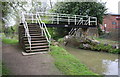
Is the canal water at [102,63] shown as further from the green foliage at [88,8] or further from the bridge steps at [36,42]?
the green foliage at [88,8]

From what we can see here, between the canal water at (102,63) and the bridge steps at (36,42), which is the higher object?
the bridge steps at (36,42)

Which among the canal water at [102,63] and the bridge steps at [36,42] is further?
the bridge steps at [36,42]

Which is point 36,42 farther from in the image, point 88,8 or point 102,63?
point 88,8

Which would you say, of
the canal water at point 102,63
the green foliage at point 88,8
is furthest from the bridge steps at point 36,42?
the green foliage at point 88,8

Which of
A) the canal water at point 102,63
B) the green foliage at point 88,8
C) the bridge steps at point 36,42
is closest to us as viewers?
the canal water at point 102,63

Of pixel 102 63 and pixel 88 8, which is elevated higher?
pixel 88 8

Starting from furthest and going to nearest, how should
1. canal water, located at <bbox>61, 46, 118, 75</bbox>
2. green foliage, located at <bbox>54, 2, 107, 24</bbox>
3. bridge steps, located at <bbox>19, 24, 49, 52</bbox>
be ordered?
green foliage, located at <bbox>54, 2, 107, 24</bbox> → bridge steps, located at <bbox>19, 24, 49, 52</bbox> → canal water, located at <bbox>61, 46, 118, 75</bbox>

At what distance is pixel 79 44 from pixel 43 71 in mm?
7783

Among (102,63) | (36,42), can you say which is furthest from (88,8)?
(36,42)

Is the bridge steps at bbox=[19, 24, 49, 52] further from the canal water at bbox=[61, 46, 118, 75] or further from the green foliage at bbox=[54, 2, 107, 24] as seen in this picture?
the green foliage at bbox=[54, 2, 107, 24]

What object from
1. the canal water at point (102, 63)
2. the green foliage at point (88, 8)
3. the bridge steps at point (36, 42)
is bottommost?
the canal water at point (102, 63)

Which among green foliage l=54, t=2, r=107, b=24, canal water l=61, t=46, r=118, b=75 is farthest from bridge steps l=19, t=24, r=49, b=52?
green foliage l=54, t=2, r=107, b=24

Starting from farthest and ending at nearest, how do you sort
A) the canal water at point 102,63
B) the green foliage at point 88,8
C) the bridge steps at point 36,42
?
the green foliage at point 88,8 < the bridge steps at point 36,42 < the canal water at point 102,63

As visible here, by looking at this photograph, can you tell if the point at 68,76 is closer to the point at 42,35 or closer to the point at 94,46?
the point at 42,35
